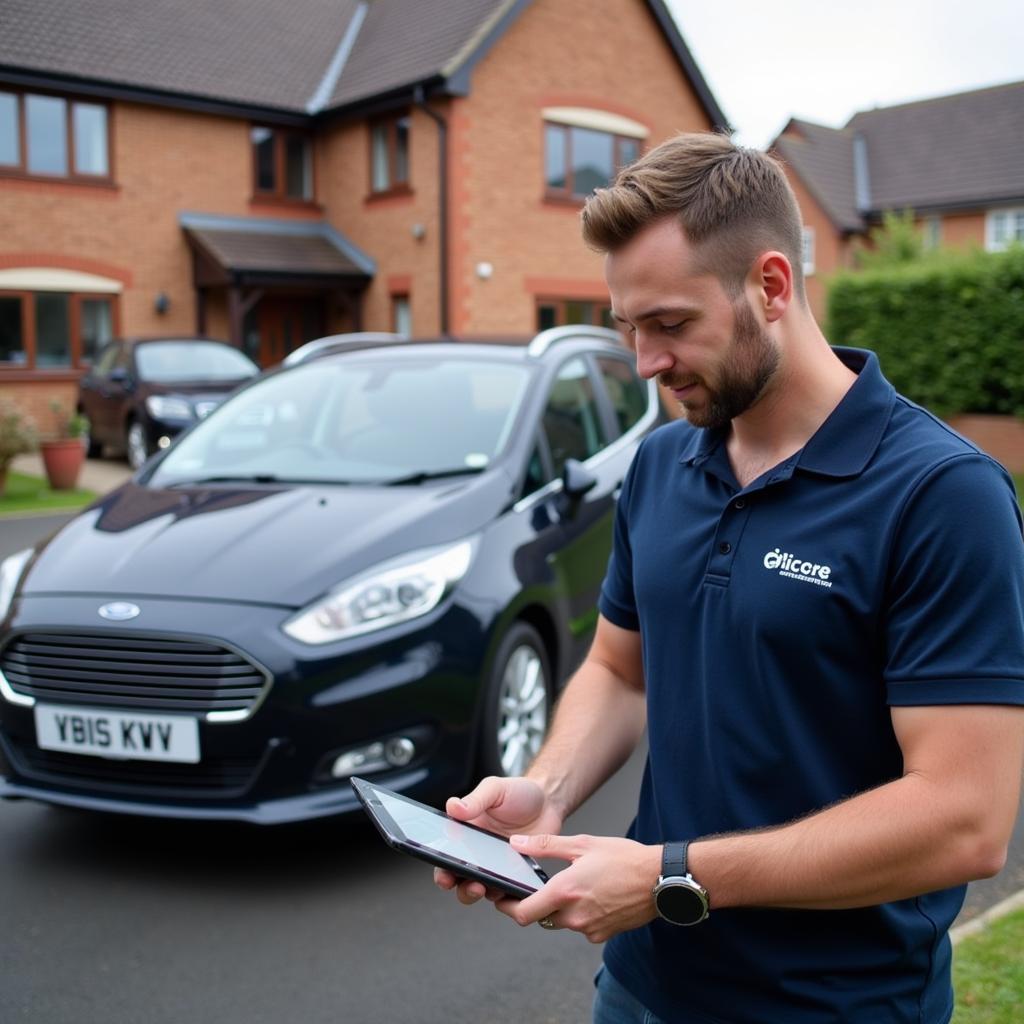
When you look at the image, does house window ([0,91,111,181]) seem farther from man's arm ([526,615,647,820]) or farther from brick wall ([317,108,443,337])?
man's arm ([526,615,647,820])

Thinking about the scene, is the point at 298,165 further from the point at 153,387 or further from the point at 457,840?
the point at 457,840

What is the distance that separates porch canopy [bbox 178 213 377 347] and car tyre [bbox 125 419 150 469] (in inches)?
190

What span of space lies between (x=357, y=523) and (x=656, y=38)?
22.3 metres

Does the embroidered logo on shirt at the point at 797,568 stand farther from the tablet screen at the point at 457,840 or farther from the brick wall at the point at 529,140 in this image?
the brick wall at the point at 529,140

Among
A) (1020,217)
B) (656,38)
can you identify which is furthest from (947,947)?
(1020,217)

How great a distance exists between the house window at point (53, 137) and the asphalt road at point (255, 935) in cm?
1746

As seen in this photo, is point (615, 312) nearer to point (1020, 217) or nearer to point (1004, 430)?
point (1004, 430)

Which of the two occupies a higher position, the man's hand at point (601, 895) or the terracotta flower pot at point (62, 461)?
the man's hand at point (601, 895)

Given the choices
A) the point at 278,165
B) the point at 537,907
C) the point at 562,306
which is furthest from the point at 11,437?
the point at 537,907

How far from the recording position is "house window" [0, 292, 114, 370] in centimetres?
1955

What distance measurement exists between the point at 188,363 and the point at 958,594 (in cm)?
1567

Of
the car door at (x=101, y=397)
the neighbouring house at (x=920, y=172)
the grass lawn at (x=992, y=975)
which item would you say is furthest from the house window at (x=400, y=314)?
the grass lawn at (x=992, y=975)

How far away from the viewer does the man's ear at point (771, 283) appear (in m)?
1.74

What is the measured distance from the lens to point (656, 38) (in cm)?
2430
